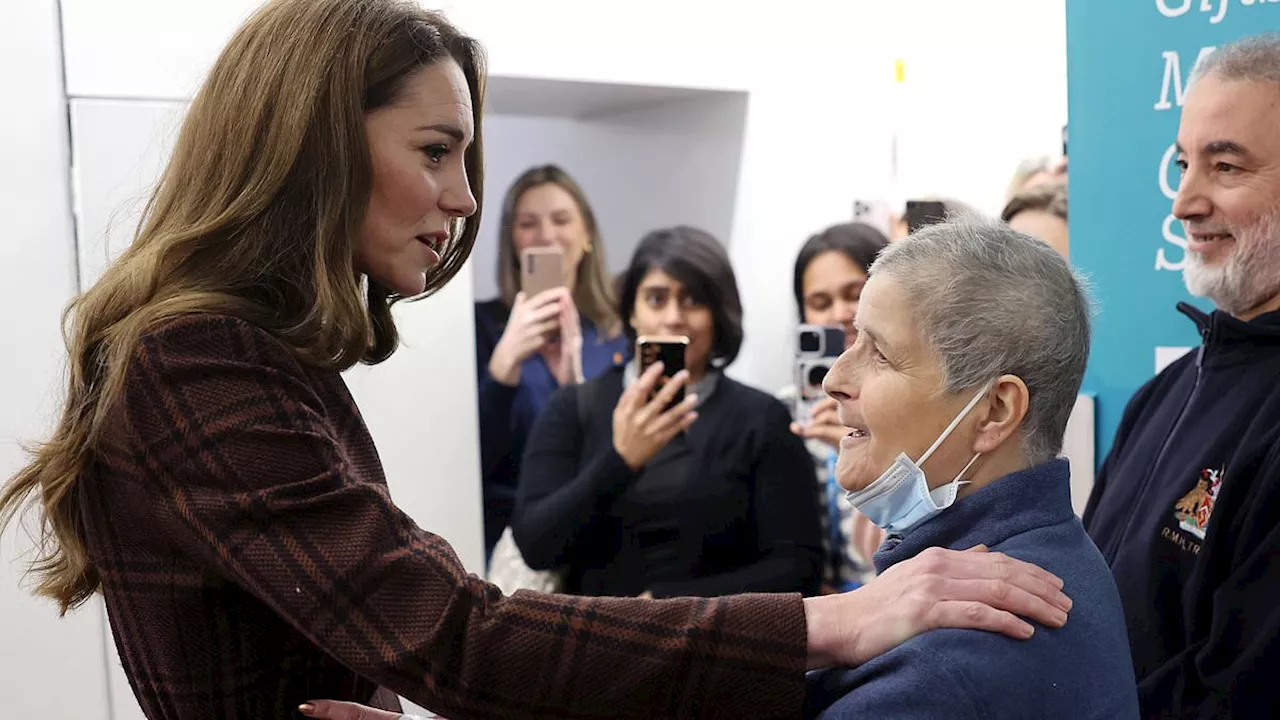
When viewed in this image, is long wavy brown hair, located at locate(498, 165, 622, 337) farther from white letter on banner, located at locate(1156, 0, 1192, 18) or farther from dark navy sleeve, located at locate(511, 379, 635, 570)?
white letter on banner, located at locate(1156, 0, 1192, 18)

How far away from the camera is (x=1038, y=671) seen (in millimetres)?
1258

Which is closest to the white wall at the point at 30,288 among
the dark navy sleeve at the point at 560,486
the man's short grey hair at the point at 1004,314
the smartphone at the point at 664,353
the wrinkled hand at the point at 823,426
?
the dark navy sleeve at the point at 560,486

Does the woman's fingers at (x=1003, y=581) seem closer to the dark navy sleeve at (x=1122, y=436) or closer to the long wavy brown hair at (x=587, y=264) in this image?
the dark navy sleeve at (x=1122, y=436)

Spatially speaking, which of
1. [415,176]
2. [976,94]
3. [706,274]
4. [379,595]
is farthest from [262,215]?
[976,94]

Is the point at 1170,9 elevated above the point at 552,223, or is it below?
above

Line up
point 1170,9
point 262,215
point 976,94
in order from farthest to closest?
point 976,94, point 1170,9, point 262,215

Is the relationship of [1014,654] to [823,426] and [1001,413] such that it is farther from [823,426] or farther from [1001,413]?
[823,426]

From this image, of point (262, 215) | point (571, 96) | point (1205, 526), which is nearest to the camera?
point (262, 215)

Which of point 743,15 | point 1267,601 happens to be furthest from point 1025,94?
point 1267,601

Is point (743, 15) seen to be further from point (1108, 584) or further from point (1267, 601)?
point (1108, 584)

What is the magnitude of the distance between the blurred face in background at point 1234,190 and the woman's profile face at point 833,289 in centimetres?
126

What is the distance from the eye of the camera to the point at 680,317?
3160 millimetres

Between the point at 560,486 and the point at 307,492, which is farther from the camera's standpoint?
the point at 560,486

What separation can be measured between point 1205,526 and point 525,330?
1918 mm
